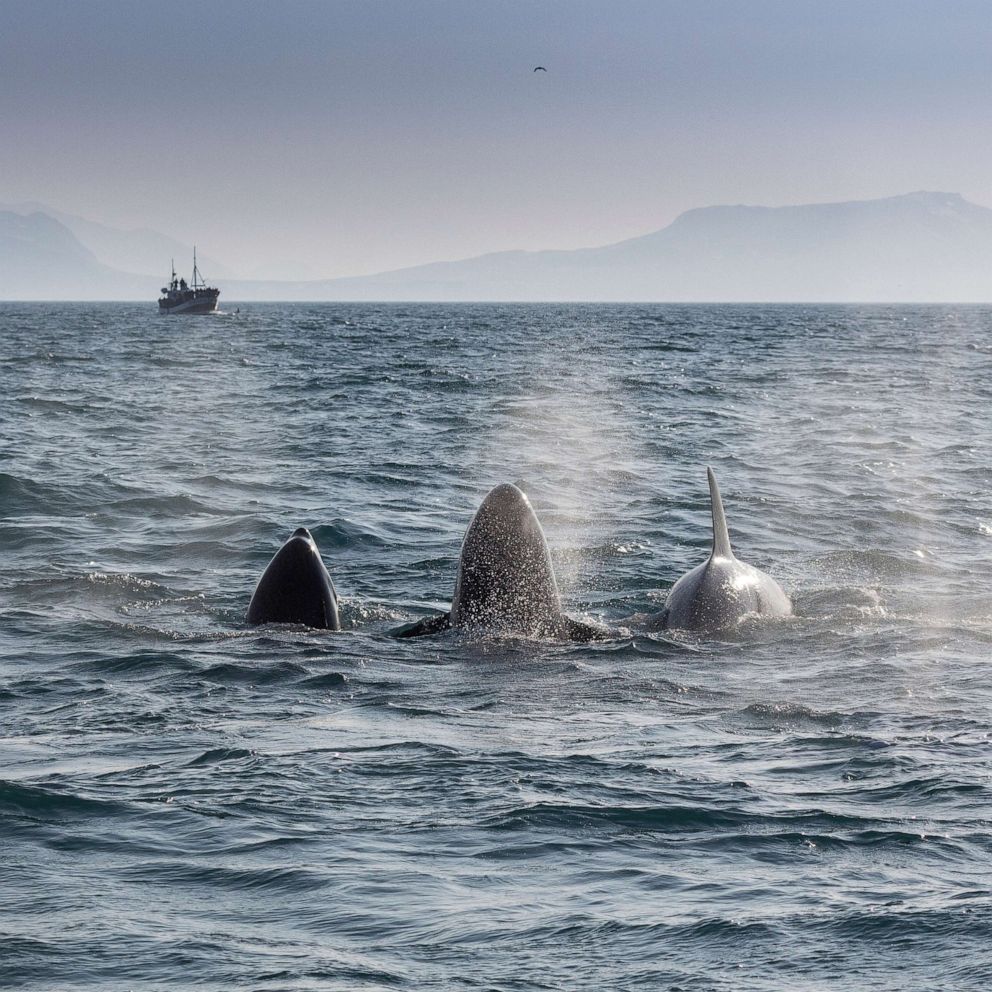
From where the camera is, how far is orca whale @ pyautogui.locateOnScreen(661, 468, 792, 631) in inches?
549

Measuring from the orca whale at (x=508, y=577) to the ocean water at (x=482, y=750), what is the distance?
328mm

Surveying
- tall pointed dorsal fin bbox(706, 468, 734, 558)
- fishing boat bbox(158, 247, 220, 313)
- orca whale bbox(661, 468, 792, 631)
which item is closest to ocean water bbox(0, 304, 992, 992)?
orca whale bbox(661, 468, 792, 631)

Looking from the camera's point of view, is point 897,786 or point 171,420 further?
point 171,420

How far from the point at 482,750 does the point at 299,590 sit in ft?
15.0

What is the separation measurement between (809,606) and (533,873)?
8.86 meters

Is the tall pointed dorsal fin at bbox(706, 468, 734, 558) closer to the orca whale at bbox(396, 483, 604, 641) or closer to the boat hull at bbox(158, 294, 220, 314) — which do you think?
the orca whale at bbox(396, 483, 604, 641)

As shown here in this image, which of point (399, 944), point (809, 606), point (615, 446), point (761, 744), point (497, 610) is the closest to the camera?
point (399, 944)

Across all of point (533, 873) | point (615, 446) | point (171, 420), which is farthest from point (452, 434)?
point (533, 873)

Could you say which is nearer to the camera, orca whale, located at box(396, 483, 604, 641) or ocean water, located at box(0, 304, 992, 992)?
ocean water, located at box(0, 304, 992, 992)

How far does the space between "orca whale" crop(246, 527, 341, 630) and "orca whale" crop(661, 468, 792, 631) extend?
10.9 ft

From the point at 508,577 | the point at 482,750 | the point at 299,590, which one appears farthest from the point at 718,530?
the point at 482,750

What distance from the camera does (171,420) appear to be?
3769cm

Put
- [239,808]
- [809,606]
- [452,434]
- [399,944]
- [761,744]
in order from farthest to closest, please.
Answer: [452,434]
[809,606]
[761,744]
[239,808]
[399,944]

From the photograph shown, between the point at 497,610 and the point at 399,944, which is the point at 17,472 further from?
the point at 399,944
